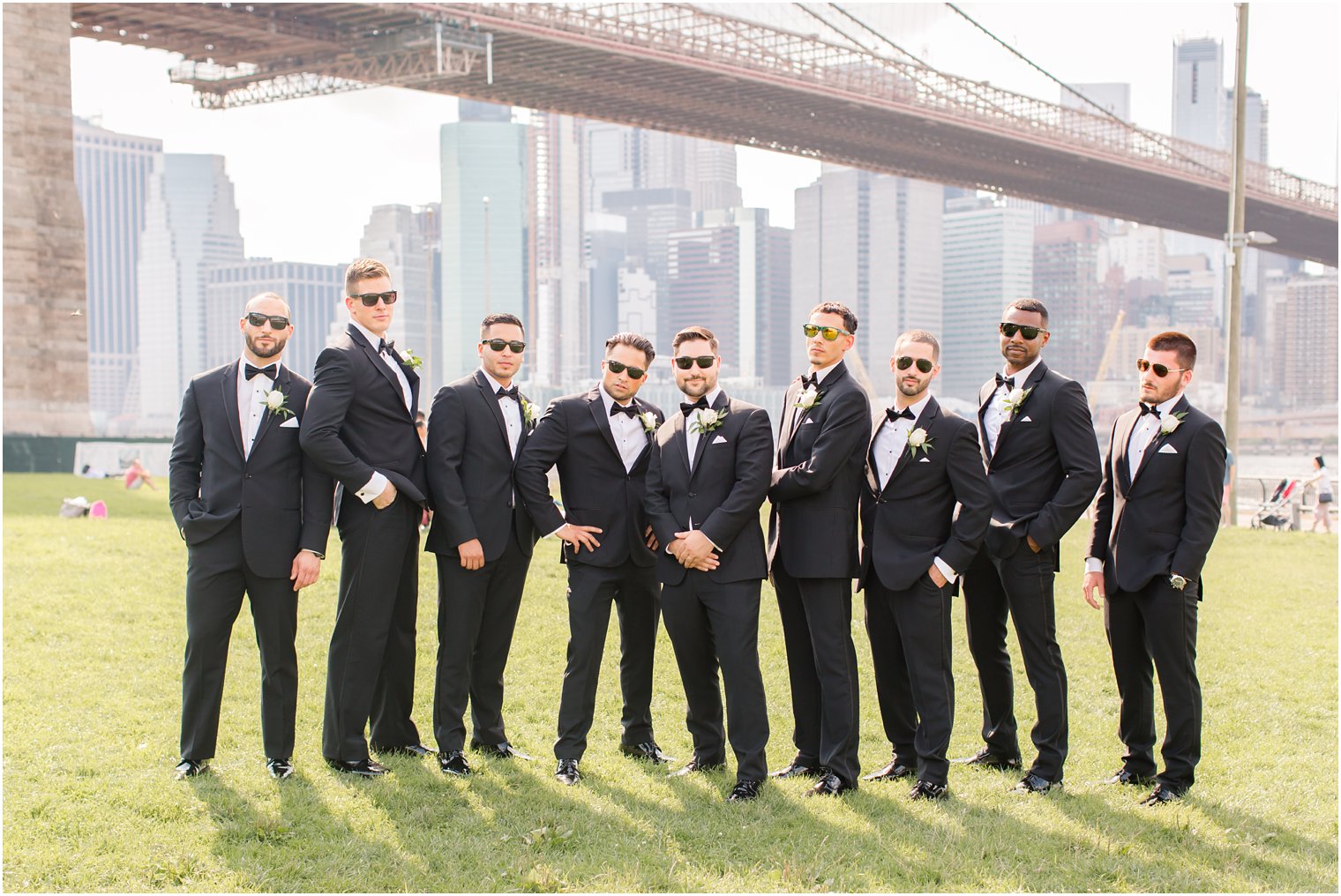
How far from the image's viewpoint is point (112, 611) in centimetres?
860

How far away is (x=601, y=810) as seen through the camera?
15.9 ft

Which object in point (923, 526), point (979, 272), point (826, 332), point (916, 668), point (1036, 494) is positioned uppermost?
point (979, 272)

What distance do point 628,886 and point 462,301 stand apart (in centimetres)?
15948

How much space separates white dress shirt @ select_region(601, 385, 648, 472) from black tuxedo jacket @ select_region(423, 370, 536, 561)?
37 cm

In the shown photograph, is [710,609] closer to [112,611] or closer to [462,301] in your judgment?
[112,611]

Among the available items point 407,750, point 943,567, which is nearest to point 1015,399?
point 943,567

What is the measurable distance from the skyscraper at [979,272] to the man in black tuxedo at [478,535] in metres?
135

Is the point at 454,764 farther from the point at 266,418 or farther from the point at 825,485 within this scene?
the point at 825,485

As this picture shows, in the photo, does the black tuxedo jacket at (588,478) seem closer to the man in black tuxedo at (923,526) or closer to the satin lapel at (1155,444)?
the man in black tuxedo at (923,526)

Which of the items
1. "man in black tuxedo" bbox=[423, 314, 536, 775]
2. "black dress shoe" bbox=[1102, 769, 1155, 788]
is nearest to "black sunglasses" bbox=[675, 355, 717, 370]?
"man in black tuxedo" bbox=[423, 314, 536, 775]

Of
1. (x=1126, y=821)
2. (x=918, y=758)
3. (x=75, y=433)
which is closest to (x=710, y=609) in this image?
(x=918, y=758)

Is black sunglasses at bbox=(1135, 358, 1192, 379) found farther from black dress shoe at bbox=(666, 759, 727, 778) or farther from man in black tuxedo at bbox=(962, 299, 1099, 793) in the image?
black dress shoe at bbox=(666, 759, 727, 778)

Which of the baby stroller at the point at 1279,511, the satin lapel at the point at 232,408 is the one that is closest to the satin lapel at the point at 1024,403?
the satin lapel at the point at 232,408

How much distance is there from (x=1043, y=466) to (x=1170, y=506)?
505 millimetres
